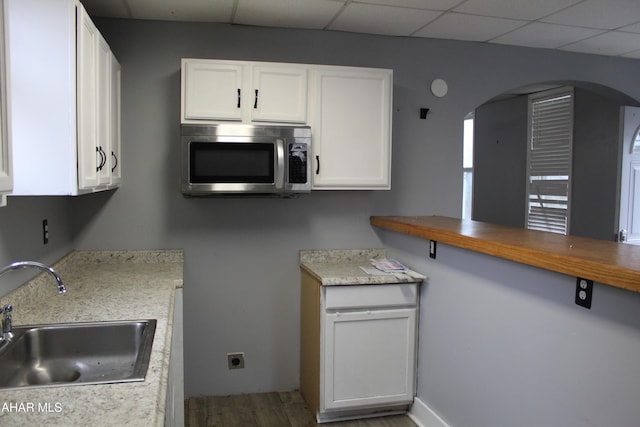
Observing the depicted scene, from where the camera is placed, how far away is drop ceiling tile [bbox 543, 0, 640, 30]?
2650mm

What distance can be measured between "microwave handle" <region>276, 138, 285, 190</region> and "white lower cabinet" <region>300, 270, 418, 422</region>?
624 mm

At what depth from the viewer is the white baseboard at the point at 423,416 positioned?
2.64 metres

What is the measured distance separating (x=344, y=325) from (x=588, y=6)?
2206 mm

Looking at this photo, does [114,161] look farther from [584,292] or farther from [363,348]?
[584,292]

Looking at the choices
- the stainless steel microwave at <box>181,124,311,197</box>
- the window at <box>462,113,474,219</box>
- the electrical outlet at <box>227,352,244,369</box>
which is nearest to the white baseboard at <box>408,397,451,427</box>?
the electrical outlet at <box>227,352,244,369</box>

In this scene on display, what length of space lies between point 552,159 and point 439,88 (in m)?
1.80

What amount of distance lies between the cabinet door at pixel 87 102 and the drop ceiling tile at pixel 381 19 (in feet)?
4.59

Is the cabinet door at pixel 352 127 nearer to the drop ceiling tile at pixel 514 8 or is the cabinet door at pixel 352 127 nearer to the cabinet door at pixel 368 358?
the drop ceiling tile at pixel 514 8

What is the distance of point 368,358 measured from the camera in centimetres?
279

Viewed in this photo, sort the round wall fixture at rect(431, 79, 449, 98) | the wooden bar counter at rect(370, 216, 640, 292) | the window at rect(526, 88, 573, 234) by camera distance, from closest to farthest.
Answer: the wooden bar counter at rect(370, 216, 640, 292) → the round wall fixture at rect(431, 79, 449, 98) → the window at rect(526, 88, 573, 234)

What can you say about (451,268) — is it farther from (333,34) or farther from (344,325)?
(333,34)

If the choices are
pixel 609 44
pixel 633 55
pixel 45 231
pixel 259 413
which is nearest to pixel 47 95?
pixel 45 231

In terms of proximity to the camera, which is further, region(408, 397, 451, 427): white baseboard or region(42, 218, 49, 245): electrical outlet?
region(408, 397, 451, 427): white baseboard

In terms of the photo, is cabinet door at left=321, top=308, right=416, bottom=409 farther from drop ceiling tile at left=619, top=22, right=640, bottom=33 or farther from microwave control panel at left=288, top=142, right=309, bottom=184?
drop ceiling tile at left=619, top=22, right=640, bottom=33
